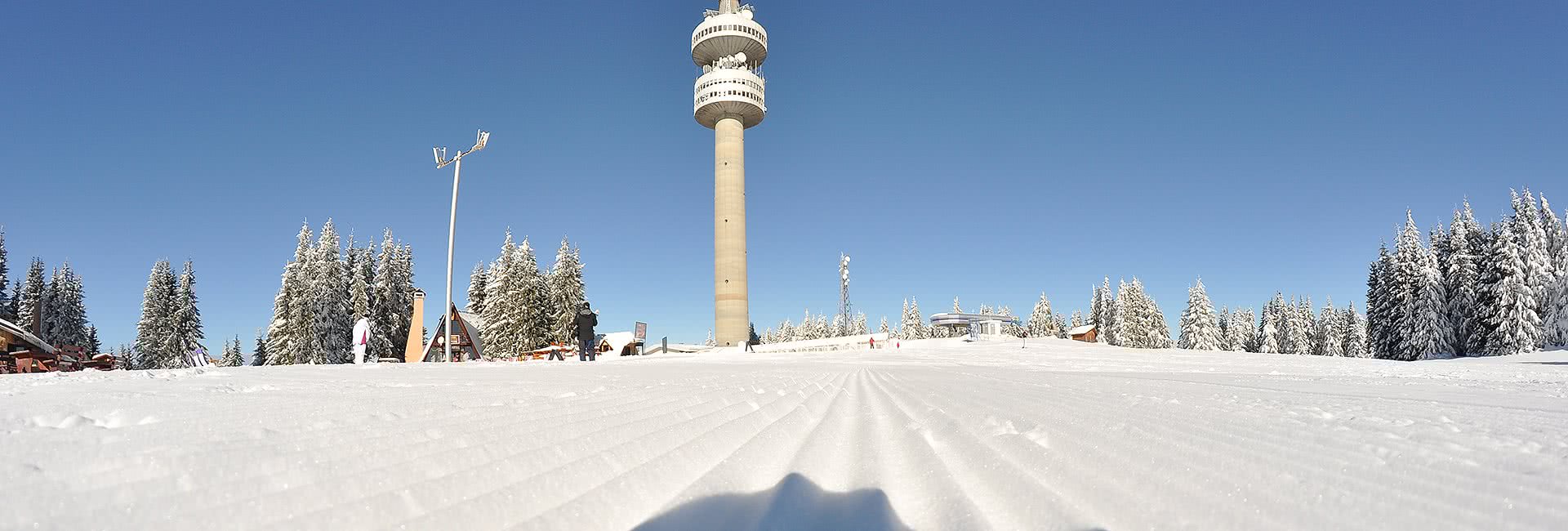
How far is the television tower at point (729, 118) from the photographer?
2050 inches

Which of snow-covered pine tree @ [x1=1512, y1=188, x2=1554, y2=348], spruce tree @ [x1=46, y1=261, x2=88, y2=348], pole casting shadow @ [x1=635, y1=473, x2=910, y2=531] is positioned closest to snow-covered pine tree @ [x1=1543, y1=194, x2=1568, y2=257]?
snow-covered pine tree @ [x1=1512, y1=188, x2=1554, y2=348]

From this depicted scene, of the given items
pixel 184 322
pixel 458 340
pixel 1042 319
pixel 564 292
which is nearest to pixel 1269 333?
pixel 1042 319

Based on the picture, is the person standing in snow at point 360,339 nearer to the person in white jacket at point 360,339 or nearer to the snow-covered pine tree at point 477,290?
the person in white jacket at point 360,339

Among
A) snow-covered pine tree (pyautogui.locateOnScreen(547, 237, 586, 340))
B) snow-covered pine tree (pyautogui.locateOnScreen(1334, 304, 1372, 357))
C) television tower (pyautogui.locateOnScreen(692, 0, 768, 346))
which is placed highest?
television tower (pyautogui.locateOnScreen(692, 0, 768, 346))

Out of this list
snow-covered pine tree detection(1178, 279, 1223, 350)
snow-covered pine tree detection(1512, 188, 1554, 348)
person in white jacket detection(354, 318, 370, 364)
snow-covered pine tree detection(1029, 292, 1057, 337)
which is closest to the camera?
person in white jacket detection(354, 318, 370, 364)

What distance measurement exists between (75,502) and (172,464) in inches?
9.2

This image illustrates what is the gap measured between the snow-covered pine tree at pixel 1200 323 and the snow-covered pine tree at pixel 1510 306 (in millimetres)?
27890

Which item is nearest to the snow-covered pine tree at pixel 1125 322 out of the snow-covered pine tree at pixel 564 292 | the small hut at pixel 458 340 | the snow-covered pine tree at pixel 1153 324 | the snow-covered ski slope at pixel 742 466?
the snow-covered pine tree at pixel 1153 324

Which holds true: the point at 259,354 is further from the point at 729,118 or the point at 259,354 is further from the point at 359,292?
the point at 729,118

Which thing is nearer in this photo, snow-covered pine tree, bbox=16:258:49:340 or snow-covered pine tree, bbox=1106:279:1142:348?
snow-covered pine tree, bbox=16:258:49:340

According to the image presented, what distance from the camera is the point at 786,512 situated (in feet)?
4.50

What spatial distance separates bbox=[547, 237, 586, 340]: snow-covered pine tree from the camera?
4641 cm

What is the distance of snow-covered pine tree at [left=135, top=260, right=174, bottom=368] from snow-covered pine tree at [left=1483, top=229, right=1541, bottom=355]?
3398 inches

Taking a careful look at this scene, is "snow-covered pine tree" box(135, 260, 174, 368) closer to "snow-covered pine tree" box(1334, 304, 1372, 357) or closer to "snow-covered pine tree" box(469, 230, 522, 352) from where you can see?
"snow-covered pine tree" box(469, 230, 522, 352)
